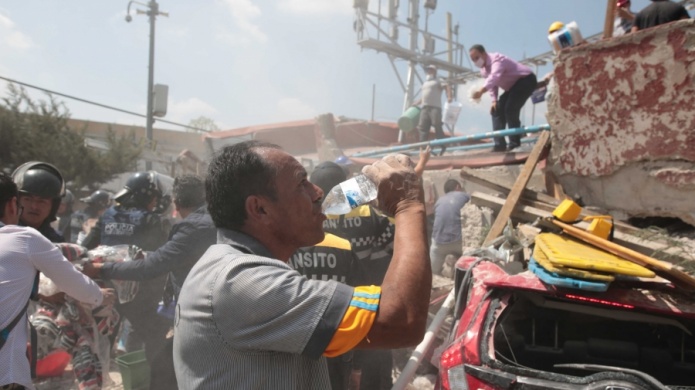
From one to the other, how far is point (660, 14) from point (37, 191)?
17.2 feet

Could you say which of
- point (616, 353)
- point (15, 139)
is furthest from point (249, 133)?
point (616, 353)

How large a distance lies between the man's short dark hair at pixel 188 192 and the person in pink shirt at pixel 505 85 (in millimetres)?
4247

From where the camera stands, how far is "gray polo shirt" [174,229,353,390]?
3.50 ft

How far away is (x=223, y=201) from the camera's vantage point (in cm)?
133

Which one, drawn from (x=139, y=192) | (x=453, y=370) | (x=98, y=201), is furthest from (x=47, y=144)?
(x=453, y=370)

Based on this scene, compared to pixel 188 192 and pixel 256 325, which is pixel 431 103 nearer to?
pixel 188 192

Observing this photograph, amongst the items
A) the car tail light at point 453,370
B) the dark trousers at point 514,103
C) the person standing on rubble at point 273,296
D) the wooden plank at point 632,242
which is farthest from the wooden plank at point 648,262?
the dark trousers at point 514,103

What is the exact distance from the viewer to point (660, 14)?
4184 millimetres

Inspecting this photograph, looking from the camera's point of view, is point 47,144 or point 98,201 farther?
point 47,144

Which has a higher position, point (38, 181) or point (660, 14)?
point (660, 14)

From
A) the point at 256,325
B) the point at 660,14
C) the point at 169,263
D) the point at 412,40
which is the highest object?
the point at 412,40

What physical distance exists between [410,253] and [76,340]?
2.93m

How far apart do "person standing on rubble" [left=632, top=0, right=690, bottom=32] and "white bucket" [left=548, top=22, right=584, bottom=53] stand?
0.61 m

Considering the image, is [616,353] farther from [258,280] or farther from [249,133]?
[249,133]
